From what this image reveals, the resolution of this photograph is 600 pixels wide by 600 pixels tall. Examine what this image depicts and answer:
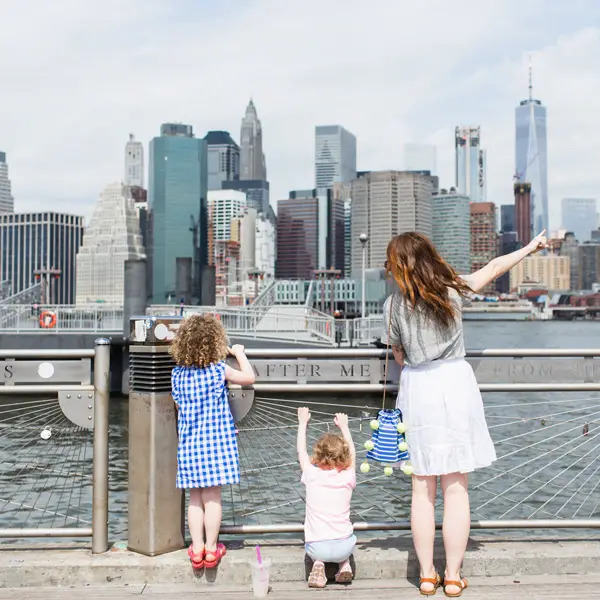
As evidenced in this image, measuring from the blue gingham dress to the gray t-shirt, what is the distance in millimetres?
1053

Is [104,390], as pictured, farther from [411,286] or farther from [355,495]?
[355,495]

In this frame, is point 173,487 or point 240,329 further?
point 240,329

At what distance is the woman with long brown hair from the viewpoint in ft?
13.1

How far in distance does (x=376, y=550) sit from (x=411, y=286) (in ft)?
5.17

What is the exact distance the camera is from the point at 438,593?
4.07 metres

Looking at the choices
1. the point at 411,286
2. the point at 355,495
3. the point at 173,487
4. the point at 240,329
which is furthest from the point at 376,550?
the point at 240,329

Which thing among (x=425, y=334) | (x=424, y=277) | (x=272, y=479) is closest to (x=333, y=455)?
(x=425, y=334)

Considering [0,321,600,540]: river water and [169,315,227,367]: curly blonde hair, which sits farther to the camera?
[0,321,600,540]: river water

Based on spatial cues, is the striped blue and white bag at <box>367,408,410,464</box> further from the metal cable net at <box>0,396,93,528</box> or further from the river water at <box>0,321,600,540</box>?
the metal cable net at <box>0,396,93,528</box>

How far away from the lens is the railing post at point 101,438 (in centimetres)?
445

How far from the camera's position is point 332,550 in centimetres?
414

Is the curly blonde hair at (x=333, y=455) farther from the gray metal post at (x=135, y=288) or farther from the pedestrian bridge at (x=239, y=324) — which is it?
the gray metal post at (x=135, y=288)

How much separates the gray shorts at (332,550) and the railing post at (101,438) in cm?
→ 125

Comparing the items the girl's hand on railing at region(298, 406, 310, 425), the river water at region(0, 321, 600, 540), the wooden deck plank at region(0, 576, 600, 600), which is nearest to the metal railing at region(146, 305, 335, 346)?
the river water at region(0, 321, 600, 540)
